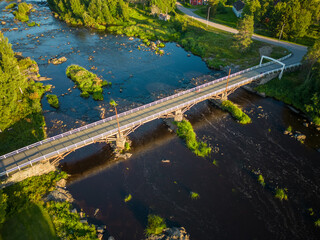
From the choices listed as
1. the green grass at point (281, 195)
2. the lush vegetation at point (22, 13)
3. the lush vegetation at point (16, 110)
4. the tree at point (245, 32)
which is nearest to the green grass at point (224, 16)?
the tree at point (245, 32)

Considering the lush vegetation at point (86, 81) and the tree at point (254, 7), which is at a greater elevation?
the tree at point (254, 7)

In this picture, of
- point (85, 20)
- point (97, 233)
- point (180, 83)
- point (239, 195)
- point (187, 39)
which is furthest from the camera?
point (85, 20)

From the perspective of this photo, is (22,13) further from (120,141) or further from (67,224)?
(67,224)

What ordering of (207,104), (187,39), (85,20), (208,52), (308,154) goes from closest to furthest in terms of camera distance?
(308,154)
(207,104)
(208,52)
(187,39)
(85,20)

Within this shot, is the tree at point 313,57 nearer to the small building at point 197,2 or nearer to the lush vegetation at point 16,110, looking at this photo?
the lush vegetation at point 16,110

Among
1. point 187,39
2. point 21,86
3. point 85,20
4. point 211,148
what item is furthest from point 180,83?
point 85,20

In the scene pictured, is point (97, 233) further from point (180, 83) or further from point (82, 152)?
point (180, 83)

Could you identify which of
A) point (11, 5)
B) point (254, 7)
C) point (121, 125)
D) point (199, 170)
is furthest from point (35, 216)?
point (11, 5)
